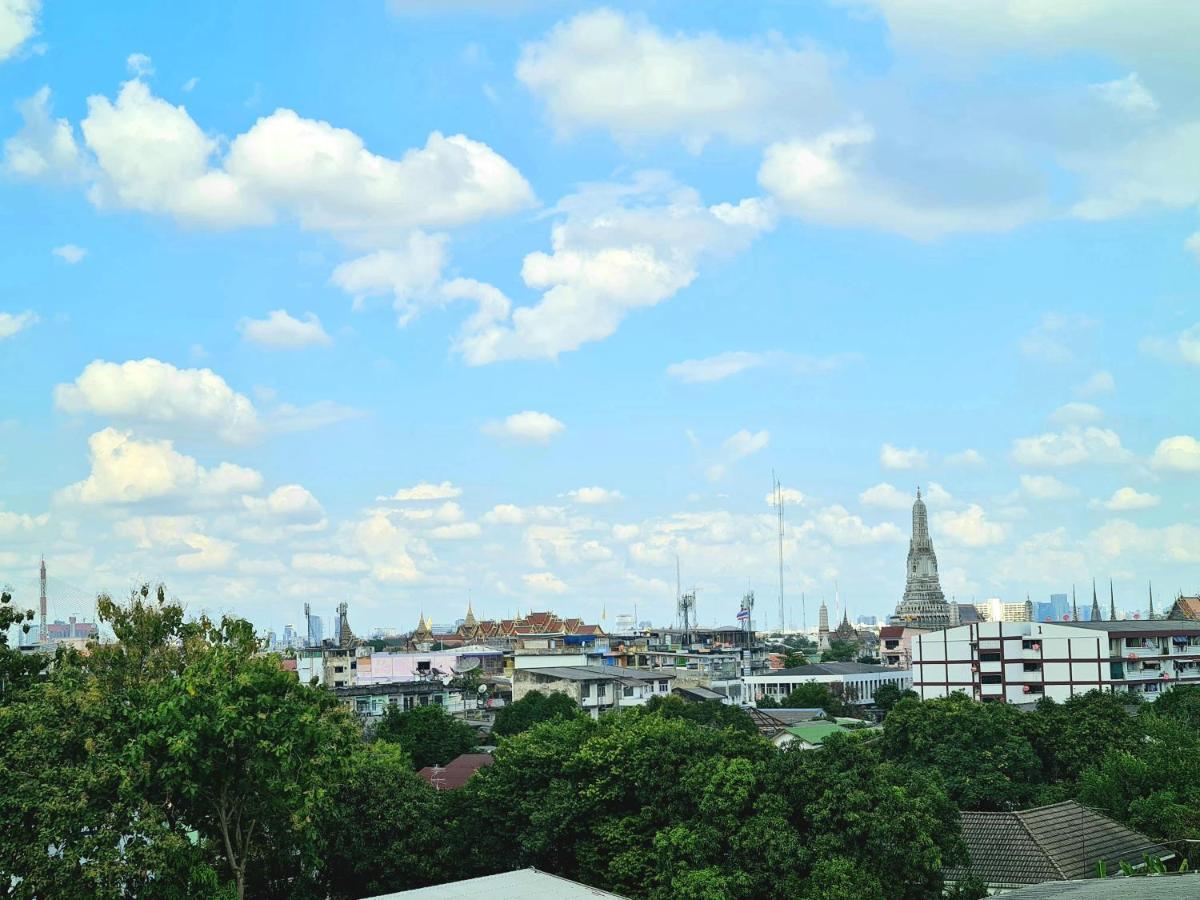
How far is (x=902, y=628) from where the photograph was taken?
126 m

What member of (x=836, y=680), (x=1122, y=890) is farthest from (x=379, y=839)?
(x=836, y=680)

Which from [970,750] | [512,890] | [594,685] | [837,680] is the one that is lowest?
[837,680]

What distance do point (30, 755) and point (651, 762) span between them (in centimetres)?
1308

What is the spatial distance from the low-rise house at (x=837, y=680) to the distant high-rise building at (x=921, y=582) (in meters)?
73.2

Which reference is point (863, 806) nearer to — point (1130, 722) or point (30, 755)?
point (30, 755)

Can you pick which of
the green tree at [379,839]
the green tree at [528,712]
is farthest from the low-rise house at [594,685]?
the green tree at [379,839]

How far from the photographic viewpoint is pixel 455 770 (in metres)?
44.0

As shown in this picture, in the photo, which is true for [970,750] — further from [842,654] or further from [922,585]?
[922,585]

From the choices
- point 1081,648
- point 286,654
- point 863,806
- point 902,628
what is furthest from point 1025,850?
point 902,628

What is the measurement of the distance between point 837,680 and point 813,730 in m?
34.2

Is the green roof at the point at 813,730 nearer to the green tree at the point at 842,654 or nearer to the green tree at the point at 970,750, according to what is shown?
the green tree at the point at 970,750

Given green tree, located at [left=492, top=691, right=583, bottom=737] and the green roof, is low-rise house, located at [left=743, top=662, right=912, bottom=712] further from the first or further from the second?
green tree, located at [left=492, top=691, right=583, bottom=737]

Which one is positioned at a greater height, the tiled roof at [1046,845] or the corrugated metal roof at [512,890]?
the corrugated metal roof at [512,890]

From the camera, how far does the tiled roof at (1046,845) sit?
28062mm
